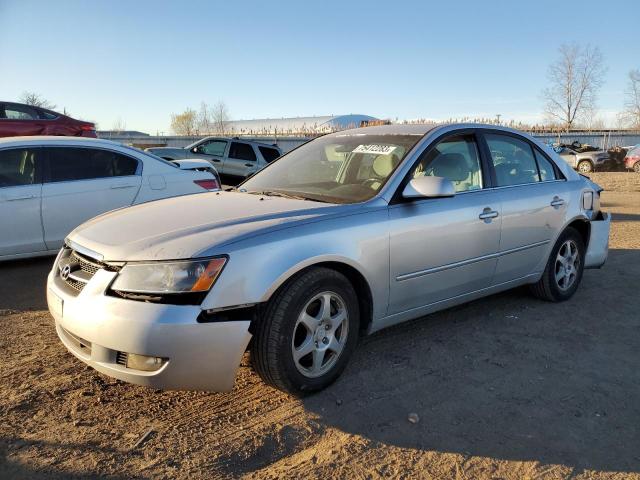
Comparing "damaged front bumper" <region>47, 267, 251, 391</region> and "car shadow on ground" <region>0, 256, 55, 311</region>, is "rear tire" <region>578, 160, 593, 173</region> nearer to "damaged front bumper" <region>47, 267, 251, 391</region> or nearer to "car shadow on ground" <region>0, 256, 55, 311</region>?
"car shadow on ground" <region>0, 256, 55, 311</region>

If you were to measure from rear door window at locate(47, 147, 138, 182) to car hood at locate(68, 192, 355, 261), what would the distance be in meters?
2.55

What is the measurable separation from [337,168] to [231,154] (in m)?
12.0

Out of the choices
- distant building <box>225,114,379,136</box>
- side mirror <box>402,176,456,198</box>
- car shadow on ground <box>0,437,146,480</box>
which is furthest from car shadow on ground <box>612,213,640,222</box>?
distant building <box>225,114,379,136</box>

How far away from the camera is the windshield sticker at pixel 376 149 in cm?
397

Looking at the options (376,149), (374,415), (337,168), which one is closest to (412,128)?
(376,149)

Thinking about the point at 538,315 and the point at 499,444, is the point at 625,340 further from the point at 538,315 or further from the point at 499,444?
the point at 499,444

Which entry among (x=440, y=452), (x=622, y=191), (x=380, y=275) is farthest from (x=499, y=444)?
(x=622, y=191)

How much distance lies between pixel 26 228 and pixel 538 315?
495cm

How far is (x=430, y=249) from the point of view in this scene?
361cm

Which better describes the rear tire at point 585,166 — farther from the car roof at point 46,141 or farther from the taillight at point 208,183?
the car roof at point 46,141

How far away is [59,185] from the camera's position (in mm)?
5691

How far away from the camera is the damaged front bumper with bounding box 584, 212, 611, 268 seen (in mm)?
5227

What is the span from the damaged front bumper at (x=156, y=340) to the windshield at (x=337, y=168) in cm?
129

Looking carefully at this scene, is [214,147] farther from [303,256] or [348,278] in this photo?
[303,256]
